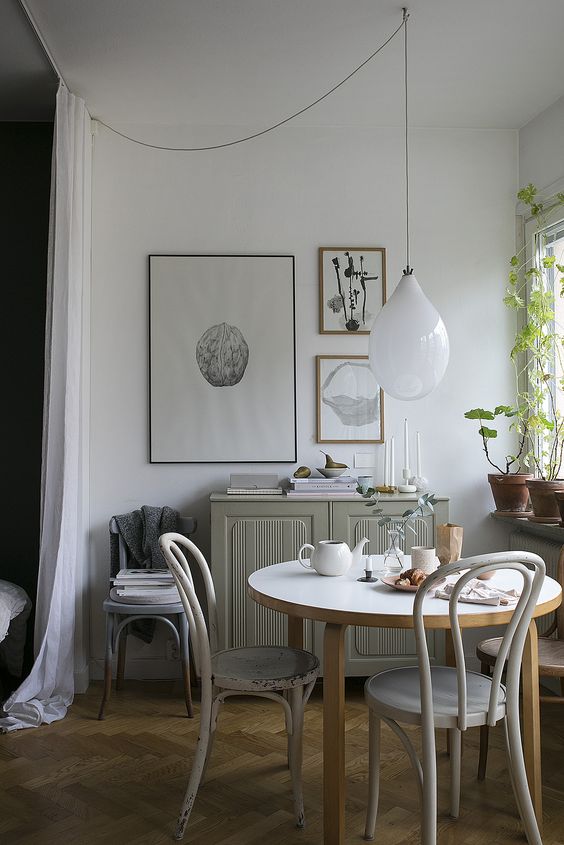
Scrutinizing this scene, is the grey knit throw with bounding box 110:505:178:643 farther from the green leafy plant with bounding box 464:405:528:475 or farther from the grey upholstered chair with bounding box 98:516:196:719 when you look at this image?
the green leafy plant with bounding box 464:405:528:475

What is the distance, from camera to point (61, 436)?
3314mm

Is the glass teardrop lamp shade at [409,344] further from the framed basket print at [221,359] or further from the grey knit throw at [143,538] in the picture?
the grey knit throw at [143,538]

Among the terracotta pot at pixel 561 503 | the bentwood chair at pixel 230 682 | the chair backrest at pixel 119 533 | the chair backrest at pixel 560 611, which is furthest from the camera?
the chair backrest at pixel 119 533

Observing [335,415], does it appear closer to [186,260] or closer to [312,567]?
[186,260]

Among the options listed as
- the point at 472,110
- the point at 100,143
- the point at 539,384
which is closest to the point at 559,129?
the point at 472,110

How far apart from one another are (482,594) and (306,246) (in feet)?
7.31

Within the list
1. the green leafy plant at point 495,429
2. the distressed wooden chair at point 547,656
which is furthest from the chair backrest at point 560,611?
the green leafy plant at point 495,429

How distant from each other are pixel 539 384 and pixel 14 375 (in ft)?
8.49

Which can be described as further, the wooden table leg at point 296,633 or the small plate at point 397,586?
the wooden table leg at point 296,633

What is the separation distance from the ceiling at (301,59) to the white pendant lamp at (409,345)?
3.75 feet

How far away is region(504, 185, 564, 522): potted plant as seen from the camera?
341cm

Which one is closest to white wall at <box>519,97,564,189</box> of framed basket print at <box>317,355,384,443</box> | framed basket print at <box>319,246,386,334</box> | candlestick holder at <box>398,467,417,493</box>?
framed basket print at <box>319,246,386,334</box>

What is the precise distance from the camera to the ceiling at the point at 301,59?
2807mm

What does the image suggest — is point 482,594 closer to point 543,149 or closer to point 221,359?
point 221,359
